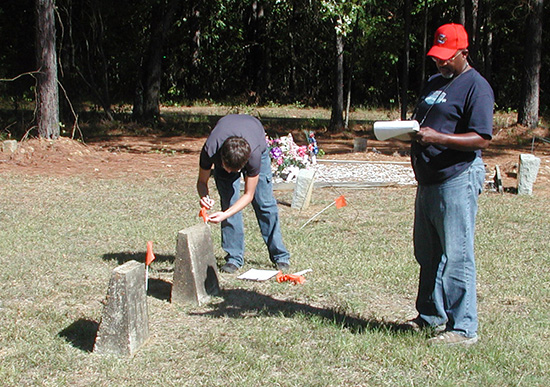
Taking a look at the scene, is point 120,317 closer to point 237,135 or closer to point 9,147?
point 237,135

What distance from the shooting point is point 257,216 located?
19.7 ft

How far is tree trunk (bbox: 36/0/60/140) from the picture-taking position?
1350 cm

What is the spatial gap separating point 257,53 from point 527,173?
900 inches

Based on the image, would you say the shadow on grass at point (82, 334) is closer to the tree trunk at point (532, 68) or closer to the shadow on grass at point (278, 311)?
the shadow on grass at point (278, 311)

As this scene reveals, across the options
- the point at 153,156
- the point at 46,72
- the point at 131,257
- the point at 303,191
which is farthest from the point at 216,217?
the point at 46,72

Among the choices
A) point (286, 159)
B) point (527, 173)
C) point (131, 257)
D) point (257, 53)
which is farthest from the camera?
point (257, 53)

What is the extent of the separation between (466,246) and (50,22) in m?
11.8

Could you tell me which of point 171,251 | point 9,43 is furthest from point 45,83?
point 9,43

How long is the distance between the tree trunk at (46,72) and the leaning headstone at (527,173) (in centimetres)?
899

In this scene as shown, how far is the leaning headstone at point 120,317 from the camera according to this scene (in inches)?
161

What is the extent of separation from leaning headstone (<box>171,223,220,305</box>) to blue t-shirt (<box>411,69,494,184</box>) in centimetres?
185

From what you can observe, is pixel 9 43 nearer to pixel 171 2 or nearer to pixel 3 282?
pixel 171 2

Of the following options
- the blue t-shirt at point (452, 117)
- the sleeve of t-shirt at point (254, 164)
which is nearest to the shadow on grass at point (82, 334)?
the sleeve of t-shirt at point (254, 164)

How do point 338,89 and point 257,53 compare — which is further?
point 257,53
